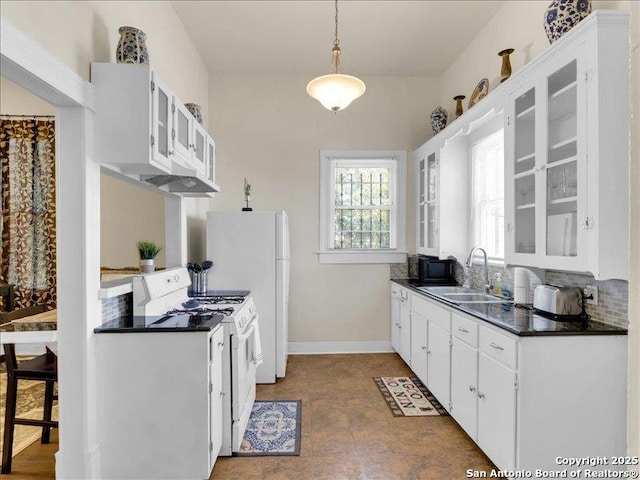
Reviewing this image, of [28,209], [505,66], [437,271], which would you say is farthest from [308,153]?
[28,209]

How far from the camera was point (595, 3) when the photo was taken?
2.35 meters

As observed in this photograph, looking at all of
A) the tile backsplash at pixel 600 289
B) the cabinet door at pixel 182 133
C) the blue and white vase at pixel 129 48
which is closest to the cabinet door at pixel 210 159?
the cabinet door at pixel 182 133

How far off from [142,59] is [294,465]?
8.28 ft

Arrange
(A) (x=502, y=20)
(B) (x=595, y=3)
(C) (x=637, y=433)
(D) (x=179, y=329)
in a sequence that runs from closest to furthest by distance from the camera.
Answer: (C) (x=637, y=433) → (D) (x=179, y=329) → (B) (x=595, y=3) → (A) (x=502, y=20)

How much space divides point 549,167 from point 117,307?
266 centimetres

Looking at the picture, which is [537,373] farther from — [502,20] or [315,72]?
[315,72]

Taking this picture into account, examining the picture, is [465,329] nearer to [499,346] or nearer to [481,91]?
[499,346]

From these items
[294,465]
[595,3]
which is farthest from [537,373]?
[595,3]

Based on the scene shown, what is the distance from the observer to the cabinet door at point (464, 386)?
8.43ft

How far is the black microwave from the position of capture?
14.1 ft

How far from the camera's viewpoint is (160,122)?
92.7 inches

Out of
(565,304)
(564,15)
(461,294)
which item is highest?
(564,15)

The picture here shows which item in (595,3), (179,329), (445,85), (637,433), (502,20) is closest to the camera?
(637,433)

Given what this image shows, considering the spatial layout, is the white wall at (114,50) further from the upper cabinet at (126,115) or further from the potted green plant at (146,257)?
the potted green plant at (146,257)
